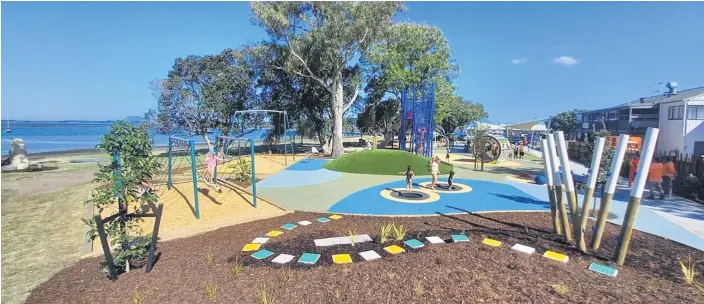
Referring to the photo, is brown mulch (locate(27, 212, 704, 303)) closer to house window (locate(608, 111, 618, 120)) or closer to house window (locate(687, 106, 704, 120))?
house window (locate(687, 106, 704, 120))

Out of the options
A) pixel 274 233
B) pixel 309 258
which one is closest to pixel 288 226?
pixel 274 233

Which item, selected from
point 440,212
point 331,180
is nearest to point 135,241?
point 440,212

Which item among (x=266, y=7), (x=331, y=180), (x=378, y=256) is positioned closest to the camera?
(x=378, y=256)

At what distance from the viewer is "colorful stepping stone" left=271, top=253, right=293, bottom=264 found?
6221 mm

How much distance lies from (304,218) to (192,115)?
25848 millimetres

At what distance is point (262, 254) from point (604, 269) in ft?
19.7

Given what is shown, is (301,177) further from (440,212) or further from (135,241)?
(135,241)

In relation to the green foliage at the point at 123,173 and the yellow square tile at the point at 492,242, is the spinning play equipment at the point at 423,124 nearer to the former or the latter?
the yellow square tile at the point at 492,242

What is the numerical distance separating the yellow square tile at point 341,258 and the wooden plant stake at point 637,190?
4688 millimetres

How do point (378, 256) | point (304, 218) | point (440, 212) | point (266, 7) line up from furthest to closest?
point (266, 7), point (440, 212), point (304, 218), point (378, 256)

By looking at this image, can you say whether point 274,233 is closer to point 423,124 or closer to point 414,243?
point 414,243

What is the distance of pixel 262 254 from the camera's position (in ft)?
21.7

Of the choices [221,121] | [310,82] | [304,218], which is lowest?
[304,218]

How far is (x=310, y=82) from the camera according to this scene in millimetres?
32312
